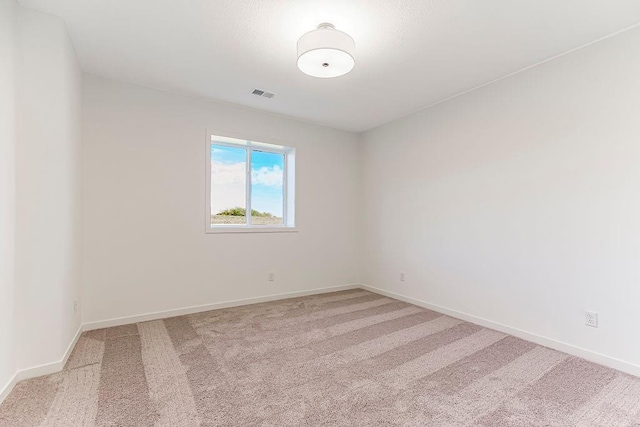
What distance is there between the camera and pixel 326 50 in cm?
207

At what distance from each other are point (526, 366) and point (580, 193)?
4.80ft

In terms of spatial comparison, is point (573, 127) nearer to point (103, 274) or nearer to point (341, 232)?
point (341, 232)

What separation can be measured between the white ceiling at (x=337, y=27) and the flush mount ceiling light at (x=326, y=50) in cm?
15

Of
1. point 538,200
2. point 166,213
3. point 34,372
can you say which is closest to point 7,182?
point 34,372

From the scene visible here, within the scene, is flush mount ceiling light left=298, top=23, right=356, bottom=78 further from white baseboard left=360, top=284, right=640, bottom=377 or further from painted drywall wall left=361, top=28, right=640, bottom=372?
white baseboard left=360, top=284, right=640, bottom=377

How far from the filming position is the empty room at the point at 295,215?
6.30 feet

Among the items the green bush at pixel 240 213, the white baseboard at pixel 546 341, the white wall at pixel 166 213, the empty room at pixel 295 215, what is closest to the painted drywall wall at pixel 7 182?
the empty room at pixel 295 215

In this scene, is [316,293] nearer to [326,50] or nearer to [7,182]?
[326,50]

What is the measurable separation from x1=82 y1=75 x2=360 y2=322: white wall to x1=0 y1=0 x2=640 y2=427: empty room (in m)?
0.02

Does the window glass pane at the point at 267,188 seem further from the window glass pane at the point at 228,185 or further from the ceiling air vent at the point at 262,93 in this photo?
the ceiling air vent at the point at 262,93

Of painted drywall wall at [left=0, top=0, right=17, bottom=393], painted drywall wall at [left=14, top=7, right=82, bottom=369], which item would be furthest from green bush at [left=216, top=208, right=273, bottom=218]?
painted drywall wall at [left=0, top=0, right=17, bottom=393]

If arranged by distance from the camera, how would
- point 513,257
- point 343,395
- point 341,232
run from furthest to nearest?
point 341,232 < point 513,257 < point 343,395

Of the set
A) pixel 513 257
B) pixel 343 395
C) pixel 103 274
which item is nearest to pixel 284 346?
pixel 343 395

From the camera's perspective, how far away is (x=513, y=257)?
293 centimetres
